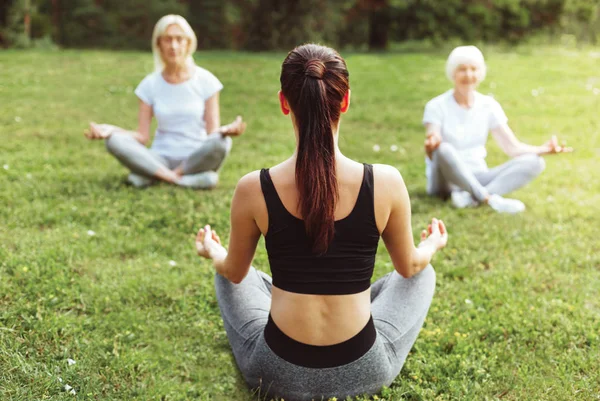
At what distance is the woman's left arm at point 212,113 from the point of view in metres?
6.41

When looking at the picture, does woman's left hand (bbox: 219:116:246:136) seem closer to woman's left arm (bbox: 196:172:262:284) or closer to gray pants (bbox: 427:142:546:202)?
gray pants (bbox: 427:142:546:202)

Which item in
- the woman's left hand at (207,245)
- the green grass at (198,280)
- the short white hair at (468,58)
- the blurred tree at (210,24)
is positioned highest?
the short white hair at (468,58)

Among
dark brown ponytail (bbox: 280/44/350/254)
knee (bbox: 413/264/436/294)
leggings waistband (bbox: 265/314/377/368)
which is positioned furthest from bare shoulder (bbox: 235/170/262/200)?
knee (bbox: 413/264/436/294)

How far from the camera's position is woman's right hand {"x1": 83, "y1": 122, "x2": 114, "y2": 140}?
5.67 m

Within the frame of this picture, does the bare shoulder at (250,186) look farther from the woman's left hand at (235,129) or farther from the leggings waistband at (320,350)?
the woman's left hand at (235,129)

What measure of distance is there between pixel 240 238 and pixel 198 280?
5.73 ft

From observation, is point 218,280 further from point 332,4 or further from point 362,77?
point 332,4

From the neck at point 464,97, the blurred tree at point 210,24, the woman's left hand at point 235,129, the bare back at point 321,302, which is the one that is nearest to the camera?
the bare back at point 321,302

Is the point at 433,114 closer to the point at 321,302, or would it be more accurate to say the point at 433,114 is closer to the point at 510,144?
the point at 510,144

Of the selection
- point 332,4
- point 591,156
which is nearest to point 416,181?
point 591,156

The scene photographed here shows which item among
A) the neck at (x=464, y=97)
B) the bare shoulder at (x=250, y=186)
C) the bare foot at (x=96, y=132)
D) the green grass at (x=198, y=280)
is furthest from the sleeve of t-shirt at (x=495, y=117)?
the bare shoulder at (x=250, y=186)

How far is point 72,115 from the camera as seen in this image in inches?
390

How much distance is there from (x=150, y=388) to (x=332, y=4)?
22089 millimetres

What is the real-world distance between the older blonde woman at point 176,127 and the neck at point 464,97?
223 cm
